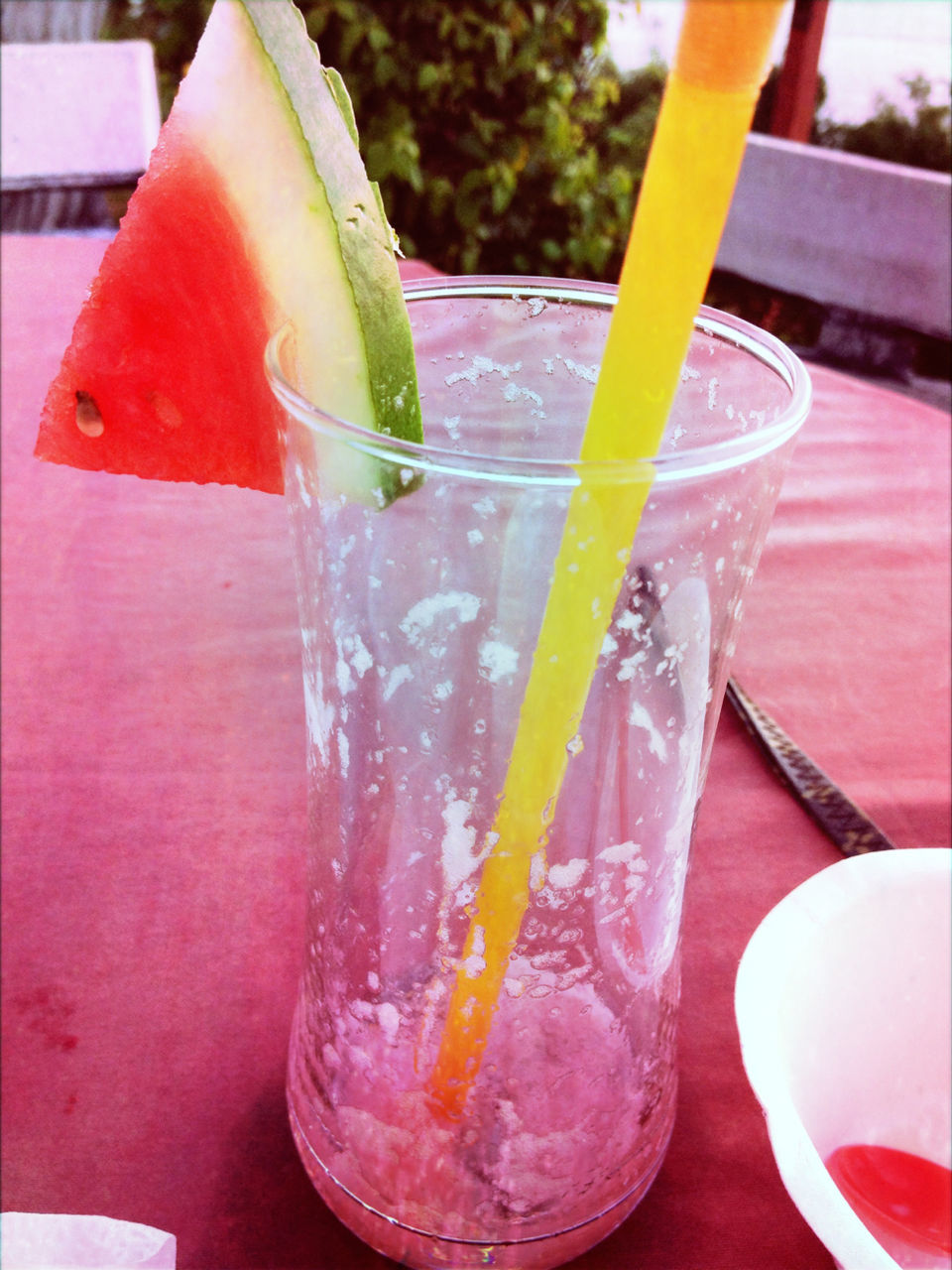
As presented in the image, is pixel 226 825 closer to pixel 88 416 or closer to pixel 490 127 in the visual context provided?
pixel 88 416

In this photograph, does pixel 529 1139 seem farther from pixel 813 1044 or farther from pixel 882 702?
pixel 882 702

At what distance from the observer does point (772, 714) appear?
0.58m

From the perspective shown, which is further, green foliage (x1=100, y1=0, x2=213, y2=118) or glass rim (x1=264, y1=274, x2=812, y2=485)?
green foliage (x1=100, y1=0, x2=213, y2=118)

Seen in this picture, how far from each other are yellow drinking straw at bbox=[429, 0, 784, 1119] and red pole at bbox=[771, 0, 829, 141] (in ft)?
8.46

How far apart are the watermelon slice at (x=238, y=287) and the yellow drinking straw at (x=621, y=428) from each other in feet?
0.18

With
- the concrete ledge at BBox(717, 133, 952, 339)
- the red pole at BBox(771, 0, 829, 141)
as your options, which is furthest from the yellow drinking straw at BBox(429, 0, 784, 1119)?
the red pole at BBox(771, 0, 829, 141)

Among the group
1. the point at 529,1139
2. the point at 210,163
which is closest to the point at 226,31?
the point at 210,163

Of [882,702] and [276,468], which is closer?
[276,468]

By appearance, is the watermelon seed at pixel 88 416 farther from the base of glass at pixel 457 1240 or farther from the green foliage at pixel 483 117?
the green foliage at pixel 483 117

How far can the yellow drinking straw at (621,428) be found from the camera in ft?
0.66

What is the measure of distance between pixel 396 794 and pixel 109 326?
152mm

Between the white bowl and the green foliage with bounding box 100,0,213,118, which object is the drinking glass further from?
the green foliage with bounding box 100,0,213,118

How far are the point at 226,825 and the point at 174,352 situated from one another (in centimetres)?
25

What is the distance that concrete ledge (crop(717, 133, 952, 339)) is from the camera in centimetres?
152
